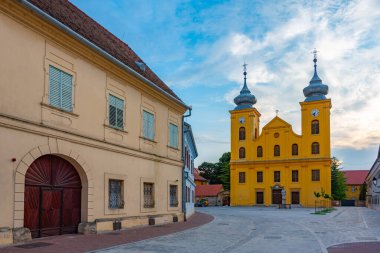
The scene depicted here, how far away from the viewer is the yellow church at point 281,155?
59219 mm

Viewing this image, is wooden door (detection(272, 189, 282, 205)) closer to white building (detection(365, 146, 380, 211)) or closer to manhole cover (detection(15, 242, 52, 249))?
white building (detection(365, 146, 380, 211))

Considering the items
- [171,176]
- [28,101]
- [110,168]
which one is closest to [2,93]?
[28,101]

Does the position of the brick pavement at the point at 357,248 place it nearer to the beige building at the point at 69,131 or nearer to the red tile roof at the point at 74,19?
the beige building at the point at 69,131

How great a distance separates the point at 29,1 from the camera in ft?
44.0

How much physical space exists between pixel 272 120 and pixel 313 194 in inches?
495

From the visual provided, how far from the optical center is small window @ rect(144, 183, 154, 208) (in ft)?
66.9

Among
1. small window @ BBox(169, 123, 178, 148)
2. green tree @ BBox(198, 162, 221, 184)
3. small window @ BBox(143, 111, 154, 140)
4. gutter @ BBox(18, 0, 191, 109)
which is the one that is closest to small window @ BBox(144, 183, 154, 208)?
small window @ BBox(143, 111, 154, 140)

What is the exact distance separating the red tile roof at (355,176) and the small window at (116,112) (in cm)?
8946

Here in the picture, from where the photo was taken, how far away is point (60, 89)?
14.6 m

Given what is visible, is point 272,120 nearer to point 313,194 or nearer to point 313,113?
point 313,113

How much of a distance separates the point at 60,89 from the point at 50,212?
13.6ft

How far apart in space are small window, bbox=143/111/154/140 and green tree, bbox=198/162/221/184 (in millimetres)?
73482

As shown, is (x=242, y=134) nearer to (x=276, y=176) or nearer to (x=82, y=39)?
(x=276, y=176)

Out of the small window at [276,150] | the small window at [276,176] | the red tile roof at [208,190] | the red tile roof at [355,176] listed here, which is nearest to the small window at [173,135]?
the small window at [276,176]
